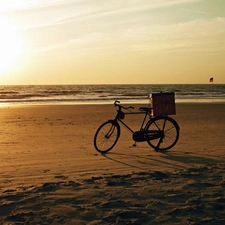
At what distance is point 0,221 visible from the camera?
382 centimetres

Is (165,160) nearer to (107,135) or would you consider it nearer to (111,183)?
(107,135)

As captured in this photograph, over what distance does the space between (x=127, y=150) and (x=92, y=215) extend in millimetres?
4205

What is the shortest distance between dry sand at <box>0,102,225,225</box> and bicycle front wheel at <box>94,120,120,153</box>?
21cm

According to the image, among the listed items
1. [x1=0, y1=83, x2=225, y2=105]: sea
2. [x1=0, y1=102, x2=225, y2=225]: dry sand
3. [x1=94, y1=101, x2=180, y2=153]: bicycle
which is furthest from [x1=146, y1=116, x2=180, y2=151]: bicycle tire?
[x1=0, y1=83, x2=225, y2=105]: sea

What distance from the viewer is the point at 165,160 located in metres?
7.07

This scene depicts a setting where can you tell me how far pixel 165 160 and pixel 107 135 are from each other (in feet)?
5.04

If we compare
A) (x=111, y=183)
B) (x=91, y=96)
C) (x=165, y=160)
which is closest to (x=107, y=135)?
(x=165, y=160)

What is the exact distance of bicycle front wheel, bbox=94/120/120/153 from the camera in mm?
7969

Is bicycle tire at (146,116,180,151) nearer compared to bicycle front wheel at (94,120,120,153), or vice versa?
bicycle front wheel at (94,120,120,153)

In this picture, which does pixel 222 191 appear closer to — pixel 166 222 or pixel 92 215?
pixel 166 222

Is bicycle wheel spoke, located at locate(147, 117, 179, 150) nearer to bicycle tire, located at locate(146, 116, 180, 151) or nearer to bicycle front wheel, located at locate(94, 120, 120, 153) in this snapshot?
bicycle tire, located at locate(146, 116, 180, 151)

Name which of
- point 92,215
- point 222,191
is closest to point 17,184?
point 92,215

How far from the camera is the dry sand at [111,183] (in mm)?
3969

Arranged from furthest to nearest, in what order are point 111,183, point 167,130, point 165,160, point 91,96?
point 91,96 → point 167,130 → point 165,160 → point 111,183
